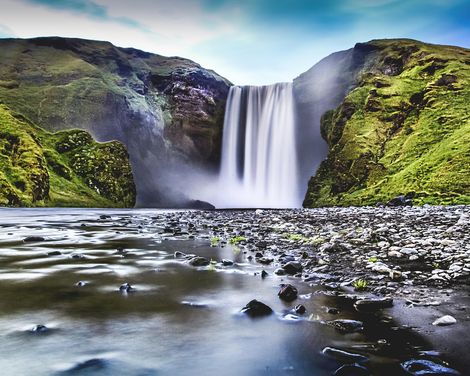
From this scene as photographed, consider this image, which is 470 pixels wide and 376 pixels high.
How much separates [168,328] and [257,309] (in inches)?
56.6

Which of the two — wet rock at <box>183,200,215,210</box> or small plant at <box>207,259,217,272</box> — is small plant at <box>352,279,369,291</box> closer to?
small plant at <box>207,259,217,272</box>

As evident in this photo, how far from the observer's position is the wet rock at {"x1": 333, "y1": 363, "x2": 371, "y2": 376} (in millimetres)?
3477

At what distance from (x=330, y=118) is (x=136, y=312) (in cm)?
7936

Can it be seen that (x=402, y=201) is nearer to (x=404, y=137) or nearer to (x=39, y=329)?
(x=404, y=137)

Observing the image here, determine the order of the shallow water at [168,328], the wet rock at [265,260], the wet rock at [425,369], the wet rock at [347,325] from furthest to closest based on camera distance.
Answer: the wet rock at [265,260], the wet rock at [347,325], the shallow water at [168,328], the wet rock at [425,369]

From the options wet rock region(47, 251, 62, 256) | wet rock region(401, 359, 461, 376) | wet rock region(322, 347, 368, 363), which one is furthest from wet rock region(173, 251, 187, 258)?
wet rock region(401, 359, 461, 376)

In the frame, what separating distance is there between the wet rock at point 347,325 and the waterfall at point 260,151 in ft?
256

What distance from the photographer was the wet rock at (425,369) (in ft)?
11.3

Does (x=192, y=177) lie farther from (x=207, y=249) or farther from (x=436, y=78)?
(x=207, y=249)

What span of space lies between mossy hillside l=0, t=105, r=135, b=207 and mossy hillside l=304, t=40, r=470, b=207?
39.1m

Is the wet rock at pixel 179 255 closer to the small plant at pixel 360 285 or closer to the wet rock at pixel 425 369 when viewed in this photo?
the small plant at pixel 360 285

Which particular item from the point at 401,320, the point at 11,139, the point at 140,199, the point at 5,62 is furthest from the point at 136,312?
the point at 5,62

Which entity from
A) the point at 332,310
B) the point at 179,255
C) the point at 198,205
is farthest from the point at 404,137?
the point at 332,310

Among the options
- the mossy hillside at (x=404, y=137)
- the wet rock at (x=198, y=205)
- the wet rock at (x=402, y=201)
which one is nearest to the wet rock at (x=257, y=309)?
the mossy hillside at (x=404, y=137)
